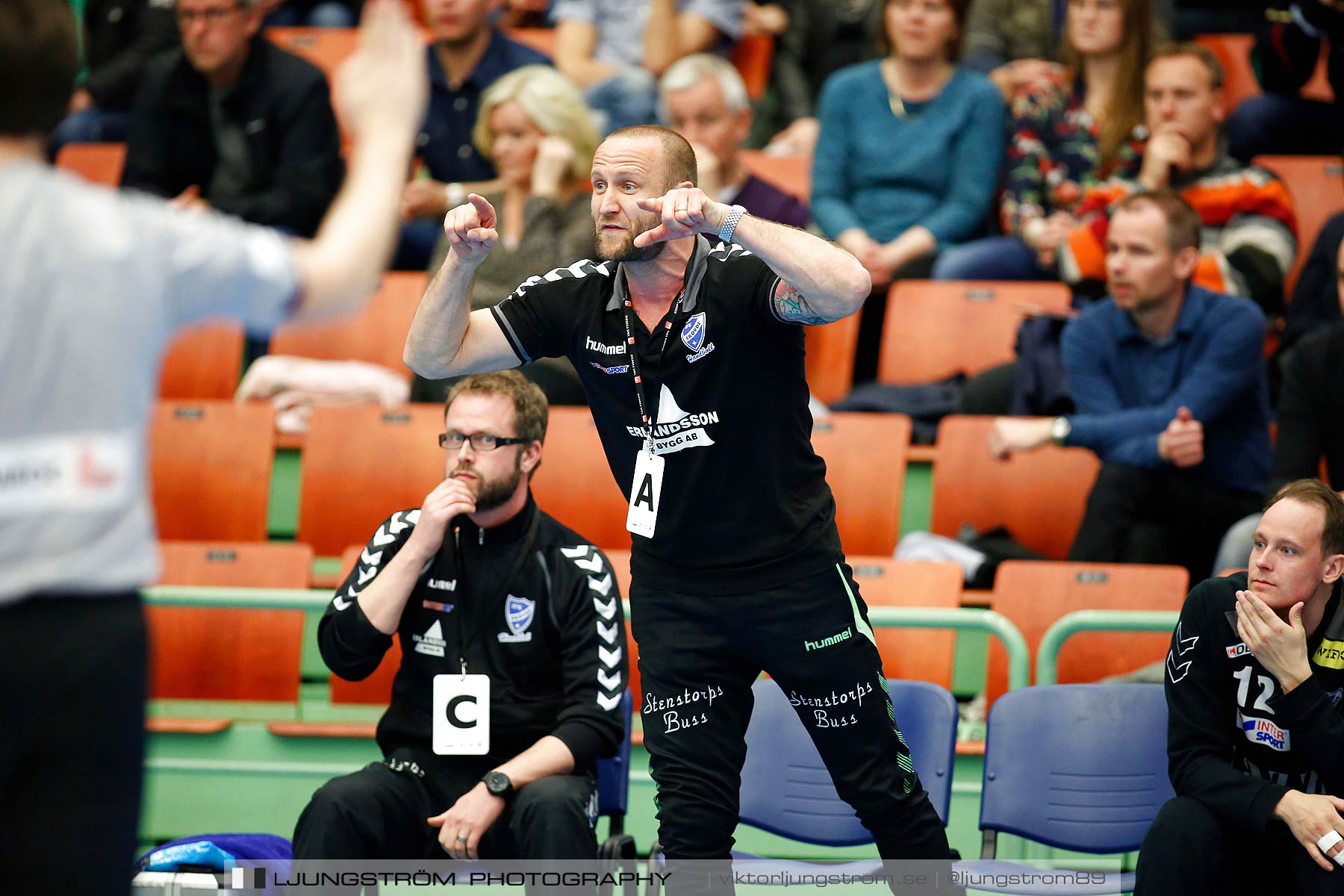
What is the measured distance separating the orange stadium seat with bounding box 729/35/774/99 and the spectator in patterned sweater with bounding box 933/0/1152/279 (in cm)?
171

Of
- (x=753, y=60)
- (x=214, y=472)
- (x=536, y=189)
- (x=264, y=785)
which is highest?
(x=753, y=60)

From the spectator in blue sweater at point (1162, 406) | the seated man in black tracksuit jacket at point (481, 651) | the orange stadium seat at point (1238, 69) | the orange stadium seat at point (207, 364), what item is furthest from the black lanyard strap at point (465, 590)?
the orange stadium seat at point (1238, 69)

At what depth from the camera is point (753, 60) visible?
8.00m

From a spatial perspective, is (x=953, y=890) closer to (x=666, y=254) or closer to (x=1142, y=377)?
(x=666, y=254)

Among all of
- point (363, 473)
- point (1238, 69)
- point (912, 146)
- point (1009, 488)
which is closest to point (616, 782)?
point (363, 473)

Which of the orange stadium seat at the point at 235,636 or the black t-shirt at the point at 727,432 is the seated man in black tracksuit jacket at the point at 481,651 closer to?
the black t-shirt at the point at 727,432

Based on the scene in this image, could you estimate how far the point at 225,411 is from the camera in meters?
5.51

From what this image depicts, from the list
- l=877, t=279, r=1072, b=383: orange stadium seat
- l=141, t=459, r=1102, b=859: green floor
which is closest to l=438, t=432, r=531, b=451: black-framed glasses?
l=141, t=459, r=1102, b=859: green floor

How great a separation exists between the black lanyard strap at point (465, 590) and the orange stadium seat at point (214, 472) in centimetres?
159

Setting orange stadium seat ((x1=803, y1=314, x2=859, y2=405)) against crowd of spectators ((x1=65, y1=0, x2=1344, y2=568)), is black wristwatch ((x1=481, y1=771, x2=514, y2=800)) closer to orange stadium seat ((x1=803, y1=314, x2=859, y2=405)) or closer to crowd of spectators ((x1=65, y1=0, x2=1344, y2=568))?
crowd of spectators ((x1=65, y1=0, x2=1344, y2=568))

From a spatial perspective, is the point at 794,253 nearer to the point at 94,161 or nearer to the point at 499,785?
the point at 499,785

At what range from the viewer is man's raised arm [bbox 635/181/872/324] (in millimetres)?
2961

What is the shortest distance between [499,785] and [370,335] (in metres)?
3.05

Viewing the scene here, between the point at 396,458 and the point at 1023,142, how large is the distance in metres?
3.15
